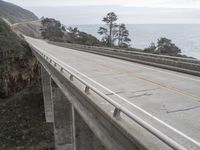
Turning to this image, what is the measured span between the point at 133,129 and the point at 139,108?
2.73 m

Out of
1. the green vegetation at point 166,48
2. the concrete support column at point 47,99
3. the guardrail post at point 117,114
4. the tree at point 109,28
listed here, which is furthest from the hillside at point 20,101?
the tree at point 109,28

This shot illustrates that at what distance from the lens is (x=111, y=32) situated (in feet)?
366

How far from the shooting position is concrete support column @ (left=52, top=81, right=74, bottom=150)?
28094 millimetres

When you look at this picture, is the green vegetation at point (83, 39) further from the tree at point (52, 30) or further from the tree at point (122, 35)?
the tree at point (122, 35)

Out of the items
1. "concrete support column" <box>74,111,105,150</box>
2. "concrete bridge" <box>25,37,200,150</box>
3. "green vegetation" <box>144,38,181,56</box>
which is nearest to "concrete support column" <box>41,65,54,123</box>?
"concrete bridge" <box>25,37,200,150</box>

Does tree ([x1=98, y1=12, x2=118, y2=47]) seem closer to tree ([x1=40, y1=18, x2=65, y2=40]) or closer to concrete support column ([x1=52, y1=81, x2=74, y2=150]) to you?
tree ([x1=40, y1=18, x2=65, y2=40])

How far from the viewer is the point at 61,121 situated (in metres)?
28.6

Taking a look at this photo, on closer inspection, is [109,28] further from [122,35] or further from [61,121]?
Answer: [61,121]

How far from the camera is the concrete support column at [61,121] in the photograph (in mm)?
28094

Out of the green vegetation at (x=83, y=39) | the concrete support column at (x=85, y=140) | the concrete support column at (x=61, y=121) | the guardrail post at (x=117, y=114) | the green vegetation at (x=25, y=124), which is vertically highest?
the guardrail post at (x=117, y=114)

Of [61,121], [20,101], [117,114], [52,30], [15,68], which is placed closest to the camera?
[117,114]

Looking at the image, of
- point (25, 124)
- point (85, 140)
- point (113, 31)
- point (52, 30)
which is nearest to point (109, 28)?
point (113, 31)

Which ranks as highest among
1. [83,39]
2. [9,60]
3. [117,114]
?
[117,114]

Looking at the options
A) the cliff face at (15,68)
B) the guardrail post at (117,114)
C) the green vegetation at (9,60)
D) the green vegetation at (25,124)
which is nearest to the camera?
the guardrail post at (117,114)
